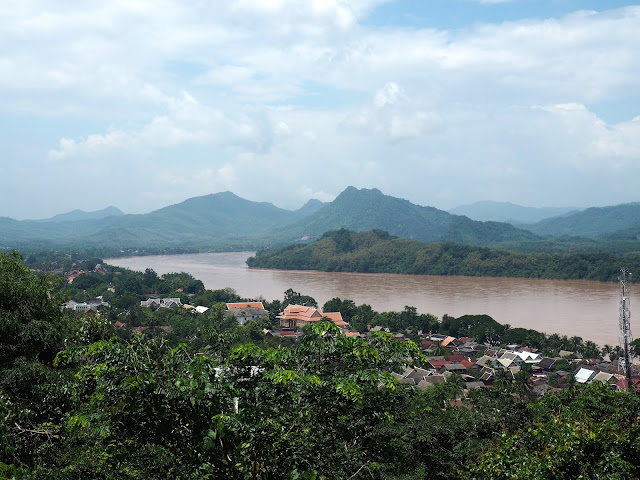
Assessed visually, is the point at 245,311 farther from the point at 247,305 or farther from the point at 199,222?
the point at 199,222

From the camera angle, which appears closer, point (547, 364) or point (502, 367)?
point (502, 367)

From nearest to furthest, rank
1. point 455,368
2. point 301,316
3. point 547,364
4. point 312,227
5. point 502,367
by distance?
point 502,367
point 455,368
point 547,364
point 301,316
point 312,227

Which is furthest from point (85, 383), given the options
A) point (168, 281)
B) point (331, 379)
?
point (168, 281)

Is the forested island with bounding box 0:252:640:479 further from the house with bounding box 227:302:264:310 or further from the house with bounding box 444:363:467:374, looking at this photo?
the house with bounding box 227:302:264:310

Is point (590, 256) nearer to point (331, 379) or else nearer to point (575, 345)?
point (575, 345)

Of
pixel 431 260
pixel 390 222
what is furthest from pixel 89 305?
pixel 390 222

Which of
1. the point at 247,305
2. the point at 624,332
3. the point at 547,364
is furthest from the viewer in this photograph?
the point at 247,305

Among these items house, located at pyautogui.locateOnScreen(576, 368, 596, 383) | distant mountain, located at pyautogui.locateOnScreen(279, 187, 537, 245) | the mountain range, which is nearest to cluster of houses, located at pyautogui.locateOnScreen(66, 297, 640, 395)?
house, located at pyautogui.locateOnScreen(576, 368, 596, 383)
